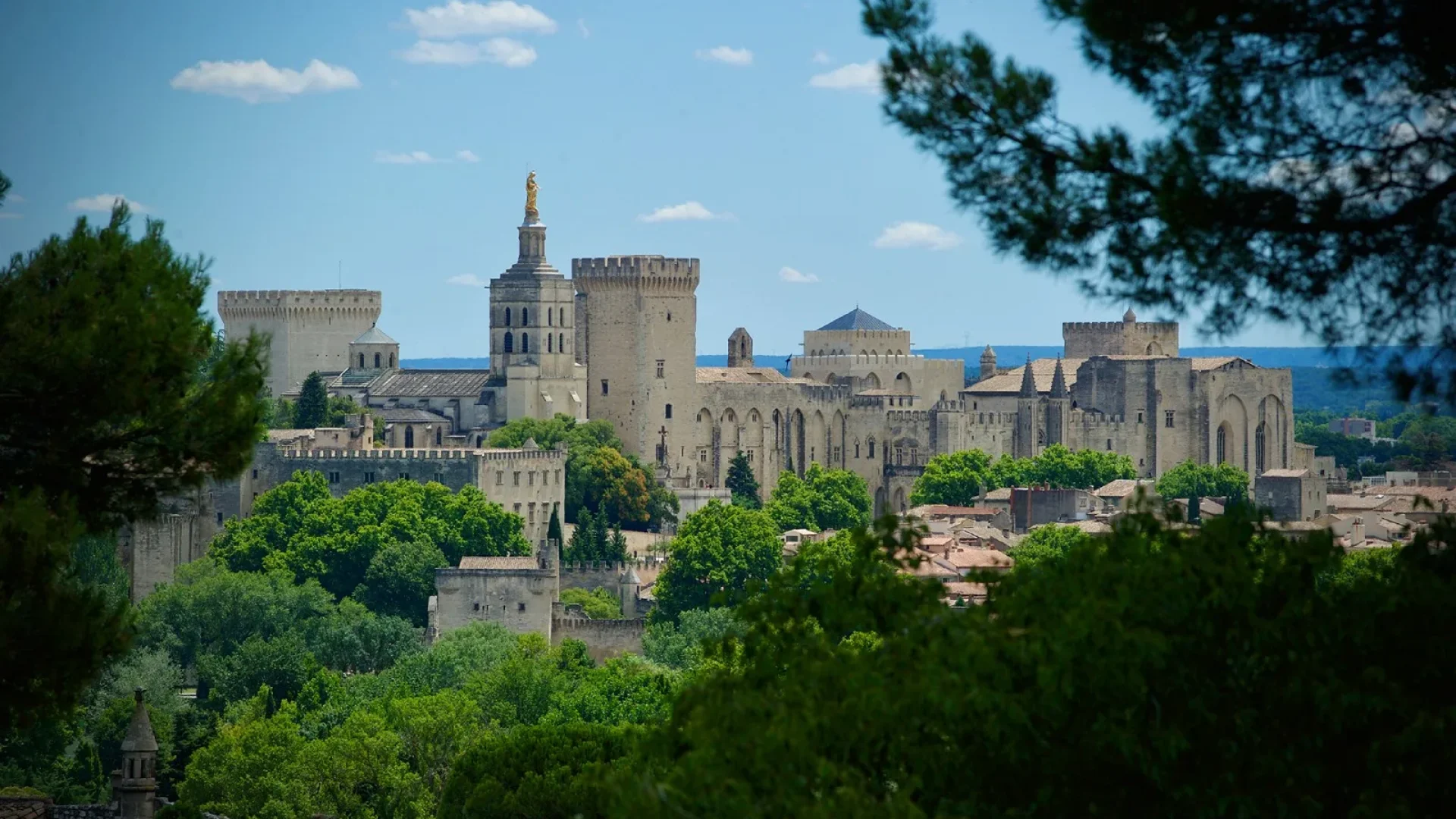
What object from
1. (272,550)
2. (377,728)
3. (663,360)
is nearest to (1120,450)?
(663,360)

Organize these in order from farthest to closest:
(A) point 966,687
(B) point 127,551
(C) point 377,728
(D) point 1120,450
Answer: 1. (D) point 1120,450
2. (B) point 127,551
3. (C) point 377,728
4. (A) point 966,687

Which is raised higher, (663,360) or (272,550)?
(663,360)

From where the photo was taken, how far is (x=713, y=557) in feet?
262

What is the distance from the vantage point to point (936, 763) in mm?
17156

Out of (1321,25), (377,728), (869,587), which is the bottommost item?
(377,728)

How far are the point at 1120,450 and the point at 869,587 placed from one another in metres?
91.8

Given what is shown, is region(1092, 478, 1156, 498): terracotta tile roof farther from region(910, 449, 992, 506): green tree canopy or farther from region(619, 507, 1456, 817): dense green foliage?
region(619, 507, 1456, 817): dense green foliage

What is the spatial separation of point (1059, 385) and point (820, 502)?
17.8 metres

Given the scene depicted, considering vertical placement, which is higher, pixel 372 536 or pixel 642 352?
pixel 642 352

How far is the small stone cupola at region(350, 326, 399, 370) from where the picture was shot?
106 meters

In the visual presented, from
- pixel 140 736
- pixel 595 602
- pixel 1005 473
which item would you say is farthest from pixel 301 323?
pixel 140 736

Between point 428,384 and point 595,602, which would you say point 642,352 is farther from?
point 595,602

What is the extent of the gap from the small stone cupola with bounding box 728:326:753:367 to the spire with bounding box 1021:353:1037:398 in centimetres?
1150

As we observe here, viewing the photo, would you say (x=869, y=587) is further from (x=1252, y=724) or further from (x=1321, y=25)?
(x=1321, y=25)
